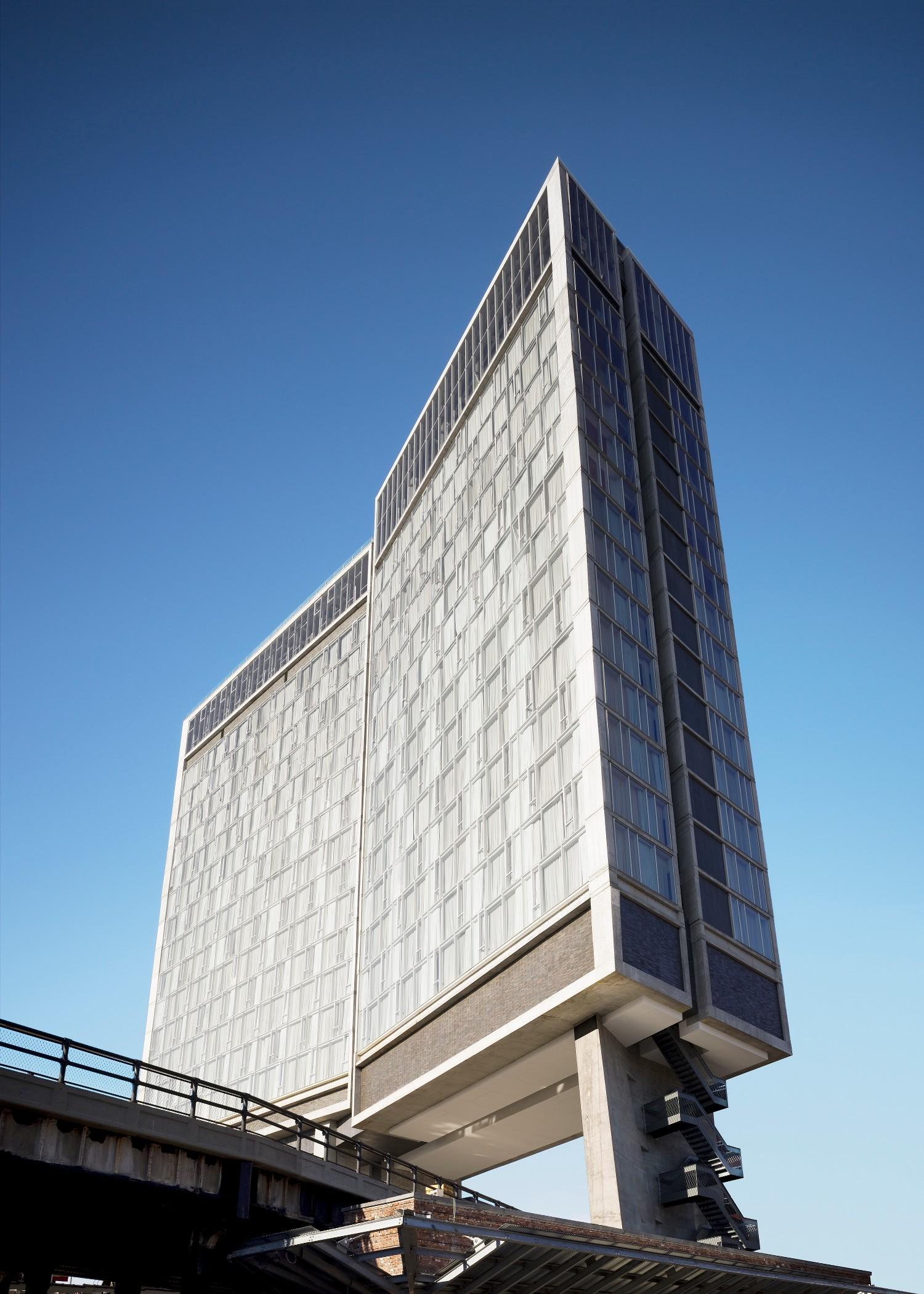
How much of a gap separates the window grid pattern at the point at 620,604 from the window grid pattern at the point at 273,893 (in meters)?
26.7

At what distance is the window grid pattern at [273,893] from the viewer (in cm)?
7356

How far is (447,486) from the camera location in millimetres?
70438

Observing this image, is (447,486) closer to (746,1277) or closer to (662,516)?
(662,516)

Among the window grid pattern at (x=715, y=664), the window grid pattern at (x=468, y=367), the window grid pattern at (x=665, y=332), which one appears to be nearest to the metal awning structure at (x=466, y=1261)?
the window grid pattern at (x=715, y=664)

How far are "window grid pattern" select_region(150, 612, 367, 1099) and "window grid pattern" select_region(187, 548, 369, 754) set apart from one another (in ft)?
6.02

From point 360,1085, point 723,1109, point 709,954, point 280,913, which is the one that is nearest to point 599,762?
point 709,954

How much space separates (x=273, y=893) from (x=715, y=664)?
39107 mm

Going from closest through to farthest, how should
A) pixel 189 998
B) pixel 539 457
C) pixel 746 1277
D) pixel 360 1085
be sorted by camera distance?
1. pixel 746 1277
2. pixel 539 457
3. pixel 360 1085
4. pixel 189 998

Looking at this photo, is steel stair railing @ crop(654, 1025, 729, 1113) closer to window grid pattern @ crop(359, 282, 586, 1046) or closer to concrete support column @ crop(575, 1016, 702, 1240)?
concrete support column @ crop(575, 1016, 702, 1240)

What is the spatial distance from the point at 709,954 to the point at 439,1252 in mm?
23349

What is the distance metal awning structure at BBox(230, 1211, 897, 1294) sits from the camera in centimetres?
2664

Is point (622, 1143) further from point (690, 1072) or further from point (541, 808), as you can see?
point (541, 808)

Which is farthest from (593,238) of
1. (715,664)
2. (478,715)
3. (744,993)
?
(744,993)

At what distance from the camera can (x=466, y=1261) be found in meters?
27.6
